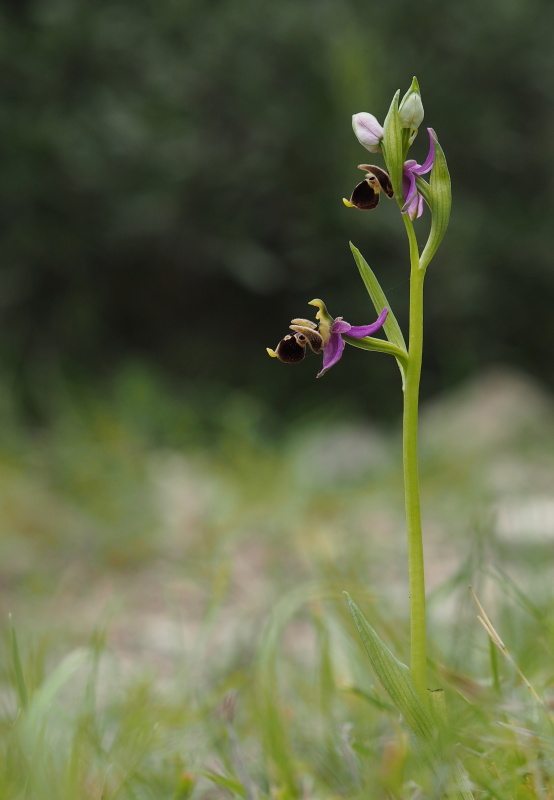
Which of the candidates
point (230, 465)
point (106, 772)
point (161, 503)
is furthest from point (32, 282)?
point (106, 772)

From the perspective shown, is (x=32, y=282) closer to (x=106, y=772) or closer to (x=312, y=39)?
(x=312, y=39)

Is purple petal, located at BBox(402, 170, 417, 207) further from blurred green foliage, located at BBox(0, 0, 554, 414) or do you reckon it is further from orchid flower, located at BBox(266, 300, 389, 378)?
blurred green foliage, located at BBox(0, 0, 554, 414)

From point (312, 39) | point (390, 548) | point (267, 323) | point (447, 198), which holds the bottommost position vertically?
point (447, 198)

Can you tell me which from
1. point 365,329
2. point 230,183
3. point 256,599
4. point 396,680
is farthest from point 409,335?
point 230,183

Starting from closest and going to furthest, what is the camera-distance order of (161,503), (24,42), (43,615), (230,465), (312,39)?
(43,615) < (161,503) < (230,465) < (24,42) < (312,39)

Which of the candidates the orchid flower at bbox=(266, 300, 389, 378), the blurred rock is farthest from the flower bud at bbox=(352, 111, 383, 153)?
the blurred rock

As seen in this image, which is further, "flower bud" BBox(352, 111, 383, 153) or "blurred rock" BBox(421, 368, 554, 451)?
"blurred rock" BBox(421, 368, 554, 451)

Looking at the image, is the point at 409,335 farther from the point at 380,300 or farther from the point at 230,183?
the point at 230,183
